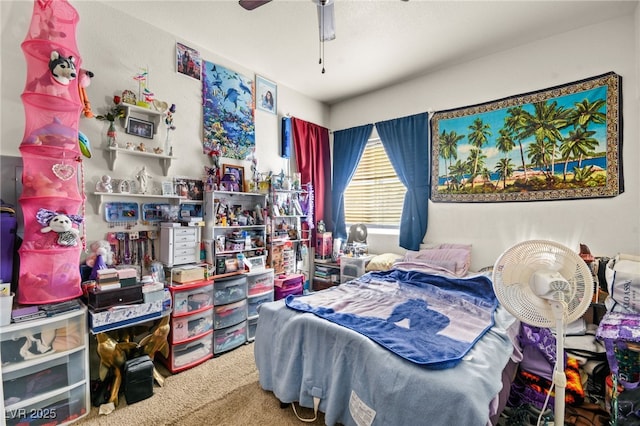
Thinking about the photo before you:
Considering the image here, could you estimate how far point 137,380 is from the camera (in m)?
2.00

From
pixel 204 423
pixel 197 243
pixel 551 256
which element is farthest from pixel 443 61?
pixel 204 423

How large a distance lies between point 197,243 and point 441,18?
114 inches

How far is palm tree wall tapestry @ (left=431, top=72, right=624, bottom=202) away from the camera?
2.46m

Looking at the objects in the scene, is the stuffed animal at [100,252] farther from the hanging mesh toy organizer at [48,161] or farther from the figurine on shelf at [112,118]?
the figurine on shelf at [112,118]

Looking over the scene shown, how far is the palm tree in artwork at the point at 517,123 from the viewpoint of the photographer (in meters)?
2.83

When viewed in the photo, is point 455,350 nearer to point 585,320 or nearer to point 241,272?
point 585,320

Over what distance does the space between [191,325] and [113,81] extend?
6.91ft

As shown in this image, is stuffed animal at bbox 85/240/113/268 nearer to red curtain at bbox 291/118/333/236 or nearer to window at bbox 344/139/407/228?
red curtain at bbox 291/118/333/236

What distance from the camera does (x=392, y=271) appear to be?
116 inches

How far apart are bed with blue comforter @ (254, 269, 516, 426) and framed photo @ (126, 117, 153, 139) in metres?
1.82

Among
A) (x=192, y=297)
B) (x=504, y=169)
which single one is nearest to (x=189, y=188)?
(x=192, y=297)

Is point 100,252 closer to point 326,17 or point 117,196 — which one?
point 117,196

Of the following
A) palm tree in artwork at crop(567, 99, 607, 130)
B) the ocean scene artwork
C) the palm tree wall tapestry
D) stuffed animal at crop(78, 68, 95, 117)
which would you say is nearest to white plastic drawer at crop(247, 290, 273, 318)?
the ocean scene artwork

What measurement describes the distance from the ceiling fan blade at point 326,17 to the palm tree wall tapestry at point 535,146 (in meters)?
1.85
